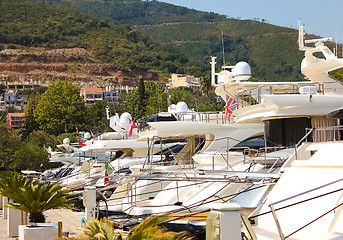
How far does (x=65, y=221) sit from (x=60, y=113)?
4909 cm

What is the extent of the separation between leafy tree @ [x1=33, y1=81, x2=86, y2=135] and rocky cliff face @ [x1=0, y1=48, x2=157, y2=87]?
7350 cm

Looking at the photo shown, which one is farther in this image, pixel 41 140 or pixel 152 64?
pixel 152 64

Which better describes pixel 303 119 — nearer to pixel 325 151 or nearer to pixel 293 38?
pixel 325 151

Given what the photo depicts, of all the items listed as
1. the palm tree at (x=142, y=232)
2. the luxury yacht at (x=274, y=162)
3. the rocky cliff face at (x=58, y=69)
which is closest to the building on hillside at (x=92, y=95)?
the rocky cliff face at (x=58, y=69)

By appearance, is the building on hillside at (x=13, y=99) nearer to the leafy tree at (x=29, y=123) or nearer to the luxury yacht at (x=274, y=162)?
the leafy tree at (x=29, y=123)

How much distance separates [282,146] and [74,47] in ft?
464

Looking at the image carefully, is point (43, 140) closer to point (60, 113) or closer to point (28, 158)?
point (60, 113)

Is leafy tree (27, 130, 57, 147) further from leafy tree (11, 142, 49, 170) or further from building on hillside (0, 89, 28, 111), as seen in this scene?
building on hillside (0, 89, 28, 111)

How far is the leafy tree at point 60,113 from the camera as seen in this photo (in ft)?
219

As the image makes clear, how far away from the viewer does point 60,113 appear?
→ 67.6m

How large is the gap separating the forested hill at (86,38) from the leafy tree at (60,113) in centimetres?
8074

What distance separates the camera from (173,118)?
26203 millimetres

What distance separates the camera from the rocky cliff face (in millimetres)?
144250

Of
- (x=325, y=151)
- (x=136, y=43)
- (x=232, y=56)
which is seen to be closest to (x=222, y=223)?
(x=325, y=151)
